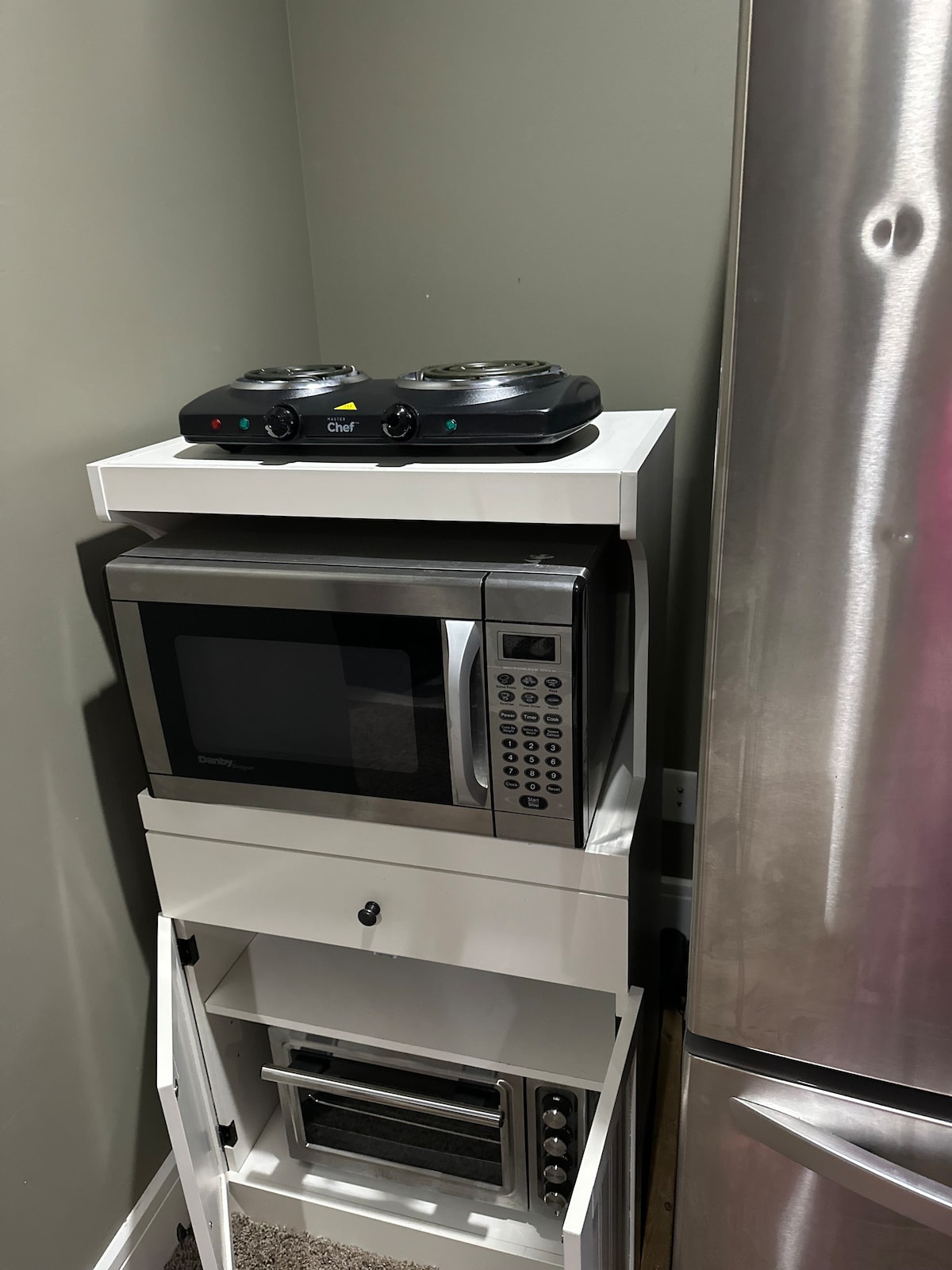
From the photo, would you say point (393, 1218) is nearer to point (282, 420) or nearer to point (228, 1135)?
point (228, 1135)

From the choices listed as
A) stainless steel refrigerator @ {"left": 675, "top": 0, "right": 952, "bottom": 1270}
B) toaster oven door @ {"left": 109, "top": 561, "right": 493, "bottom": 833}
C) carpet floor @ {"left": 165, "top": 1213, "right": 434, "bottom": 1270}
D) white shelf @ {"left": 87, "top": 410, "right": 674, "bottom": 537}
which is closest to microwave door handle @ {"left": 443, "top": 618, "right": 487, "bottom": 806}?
toaster oven door @ {"left": 109, "top": 561, "right": 493, "bottom": 833}

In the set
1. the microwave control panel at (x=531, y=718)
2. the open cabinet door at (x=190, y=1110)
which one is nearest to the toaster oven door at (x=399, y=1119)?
the open cabinet door at (x=190, y=1110)

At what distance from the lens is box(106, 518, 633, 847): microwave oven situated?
82 cm

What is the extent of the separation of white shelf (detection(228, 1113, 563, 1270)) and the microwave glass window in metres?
0.71

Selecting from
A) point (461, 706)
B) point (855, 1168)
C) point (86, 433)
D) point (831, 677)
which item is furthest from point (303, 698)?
point (855, 1168)

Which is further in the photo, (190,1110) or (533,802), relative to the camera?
(190,1110)

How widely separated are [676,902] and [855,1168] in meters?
0.88

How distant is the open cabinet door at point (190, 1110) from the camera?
3.24ft

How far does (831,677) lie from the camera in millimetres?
635

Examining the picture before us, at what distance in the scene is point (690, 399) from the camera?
4.23 ft

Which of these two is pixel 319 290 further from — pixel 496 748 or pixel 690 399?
pixel 496 748

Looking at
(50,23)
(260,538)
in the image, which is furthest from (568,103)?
(260,538)

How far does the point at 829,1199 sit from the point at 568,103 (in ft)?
4.29

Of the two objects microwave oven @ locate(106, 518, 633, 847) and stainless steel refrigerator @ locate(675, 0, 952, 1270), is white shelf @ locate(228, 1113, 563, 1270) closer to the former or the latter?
stainless steel refrigerator @ locate(675, 0, 952, 1270)
